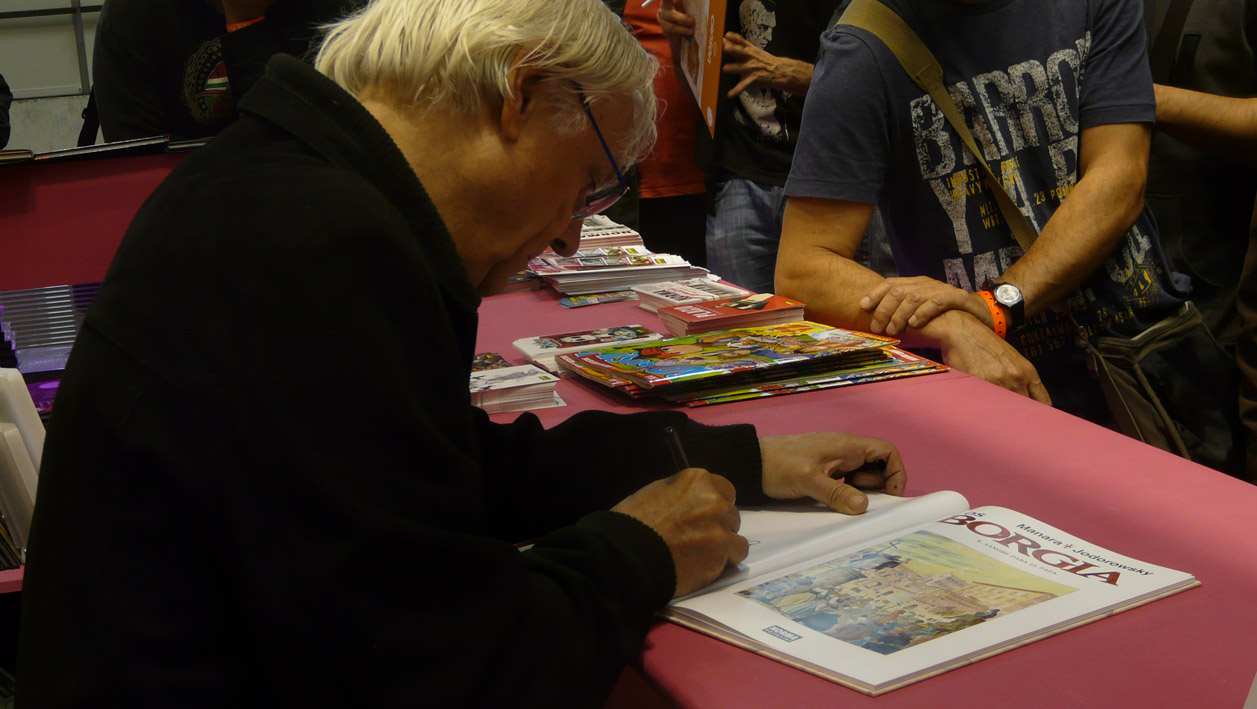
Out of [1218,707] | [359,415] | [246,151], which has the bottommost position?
[1218,707]

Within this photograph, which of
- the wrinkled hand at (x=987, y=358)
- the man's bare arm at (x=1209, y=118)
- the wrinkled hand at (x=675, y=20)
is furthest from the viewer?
the wrinkled hand at (x=675, y=20)

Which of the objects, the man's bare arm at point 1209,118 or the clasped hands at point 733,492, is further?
the man's bare arm at point 1209,118

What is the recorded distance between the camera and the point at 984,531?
1150 millimetres

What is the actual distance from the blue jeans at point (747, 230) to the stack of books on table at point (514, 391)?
5.68 ft

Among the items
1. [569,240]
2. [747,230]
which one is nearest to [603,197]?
[569,240]

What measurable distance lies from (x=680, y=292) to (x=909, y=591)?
143 centimetres

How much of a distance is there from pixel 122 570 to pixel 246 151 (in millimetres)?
380

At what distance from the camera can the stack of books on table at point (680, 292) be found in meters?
2.29

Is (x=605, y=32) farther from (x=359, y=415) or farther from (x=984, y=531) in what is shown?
(x=984, y=531)

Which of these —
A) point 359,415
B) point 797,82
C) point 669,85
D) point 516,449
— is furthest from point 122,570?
point 669,85

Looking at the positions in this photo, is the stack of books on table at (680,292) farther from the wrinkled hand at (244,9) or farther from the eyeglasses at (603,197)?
the wrinkled hand at (244,9)

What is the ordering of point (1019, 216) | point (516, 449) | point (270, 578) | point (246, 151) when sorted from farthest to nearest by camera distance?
1. point (1019, 216)
2. point (516, 449)
3. point (246, 151)
4. point (270, 578)

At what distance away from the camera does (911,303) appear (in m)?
2.05

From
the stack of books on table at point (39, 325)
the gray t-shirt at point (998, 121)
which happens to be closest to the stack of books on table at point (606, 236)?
the gray t-shirt at point (998, 121)
